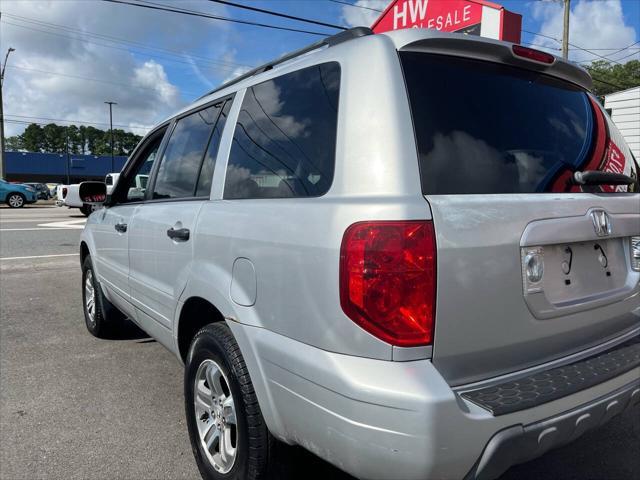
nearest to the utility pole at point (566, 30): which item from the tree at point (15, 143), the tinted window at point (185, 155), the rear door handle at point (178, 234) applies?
the tinted window at point (185, 155)

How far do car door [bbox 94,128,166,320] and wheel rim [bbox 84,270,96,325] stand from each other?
515 millimetres

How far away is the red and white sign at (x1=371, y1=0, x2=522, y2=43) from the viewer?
858 centimetres

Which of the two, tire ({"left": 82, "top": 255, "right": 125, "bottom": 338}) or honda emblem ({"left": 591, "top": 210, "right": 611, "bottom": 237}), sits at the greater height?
honda emblem ({"left": 591, "top": 210, "right": 611, "bottom": 237})

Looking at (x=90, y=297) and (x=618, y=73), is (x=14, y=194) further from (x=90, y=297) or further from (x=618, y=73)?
(x=618, y=73)

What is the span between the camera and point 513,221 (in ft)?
6.00

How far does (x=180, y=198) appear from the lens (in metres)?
3.01

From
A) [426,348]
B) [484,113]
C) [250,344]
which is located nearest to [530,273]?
[426,348]

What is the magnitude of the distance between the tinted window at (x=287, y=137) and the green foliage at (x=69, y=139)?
117694 mm

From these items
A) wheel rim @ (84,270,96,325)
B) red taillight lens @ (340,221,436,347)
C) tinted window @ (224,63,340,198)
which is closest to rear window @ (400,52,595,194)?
red taillight lens @ (340,221,436,347)

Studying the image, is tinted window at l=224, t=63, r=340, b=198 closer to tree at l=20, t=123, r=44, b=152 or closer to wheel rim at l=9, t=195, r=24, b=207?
wheel rim at l=9, t=195, r=24, b=207

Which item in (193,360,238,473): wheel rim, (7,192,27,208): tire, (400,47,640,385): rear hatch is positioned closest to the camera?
(400,47,640,385): rear hatch

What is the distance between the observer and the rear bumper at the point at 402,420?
159 cm

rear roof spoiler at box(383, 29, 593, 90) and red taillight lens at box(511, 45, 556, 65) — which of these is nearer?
rear roof spoiler at box(383, 29, 593, 90)

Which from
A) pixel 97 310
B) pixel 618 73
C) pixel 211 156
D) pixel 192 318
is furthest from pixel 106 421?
pixel 618 73
